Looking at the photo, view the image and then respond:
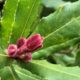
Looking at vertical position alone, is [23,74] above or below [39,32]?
below

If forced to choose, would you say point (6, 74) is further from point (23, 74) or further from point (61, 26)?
point (61, 26)

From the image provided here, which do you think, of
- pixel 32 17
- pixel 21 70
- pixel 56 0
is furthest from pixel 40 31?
pixel 56 0

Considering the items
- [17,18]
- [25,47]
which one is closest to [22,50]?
[25,47]

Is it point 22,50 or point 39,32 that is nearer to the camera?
point 22,50

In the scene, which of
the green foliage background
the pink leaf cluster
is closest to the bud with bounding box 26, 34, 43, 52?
the pink leaf cluster

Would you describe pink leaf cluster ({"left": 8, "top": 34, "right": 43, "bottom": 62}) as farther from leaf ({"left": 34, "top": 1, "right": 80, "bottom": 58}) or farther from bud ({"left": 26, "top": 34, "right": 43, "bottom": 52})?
leaf ({"left": 34, "top": 1, "right": 80, "bottom": 58})

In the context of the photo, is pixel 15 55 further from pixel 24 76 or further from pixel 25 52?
pixel 24 76

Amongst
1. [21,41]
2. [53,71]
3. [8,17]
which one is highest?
[8,17]

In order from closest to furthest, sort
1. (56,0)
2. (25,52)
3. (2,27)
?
(25,52) → (2,27) → (56,0)
